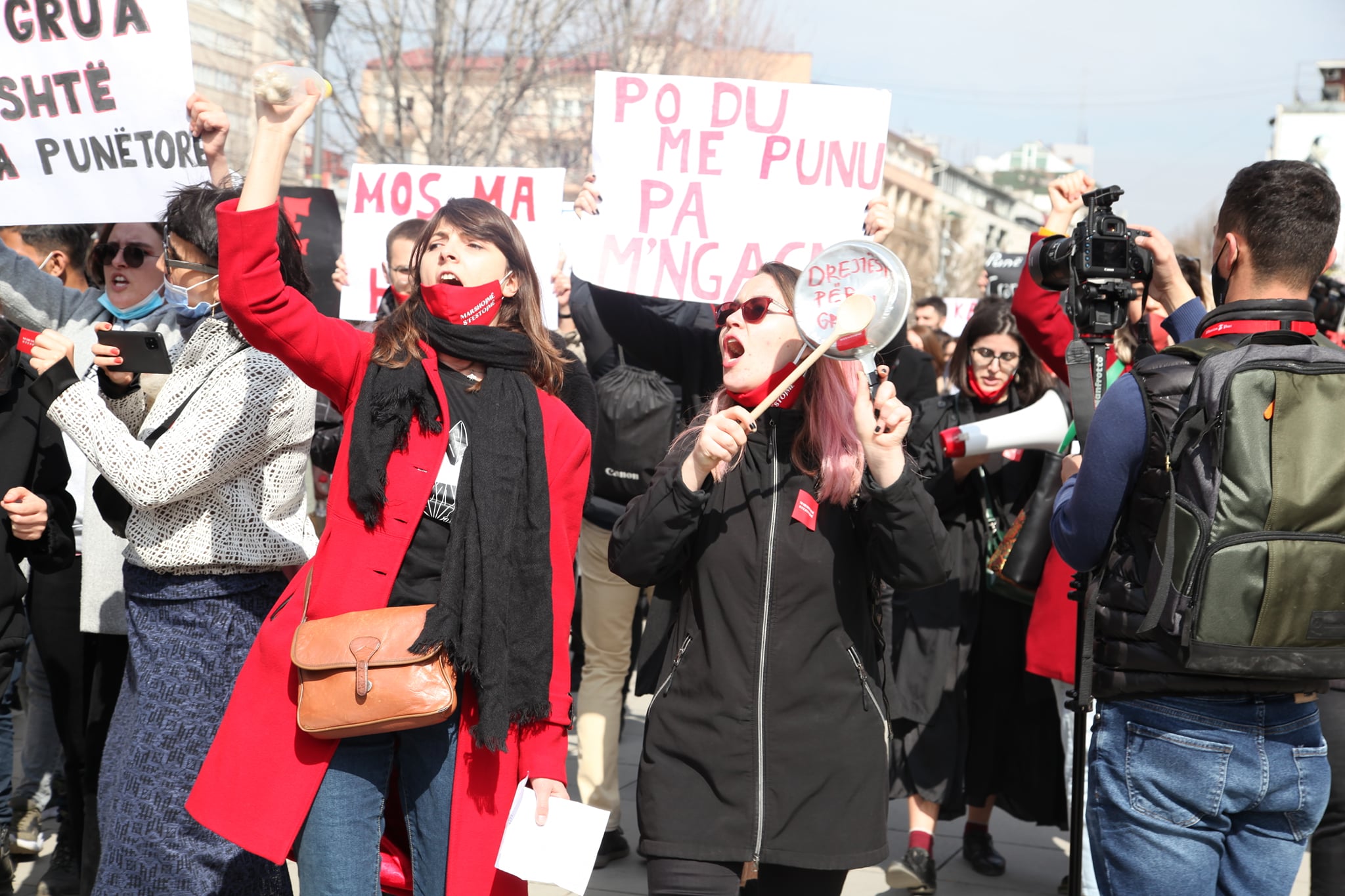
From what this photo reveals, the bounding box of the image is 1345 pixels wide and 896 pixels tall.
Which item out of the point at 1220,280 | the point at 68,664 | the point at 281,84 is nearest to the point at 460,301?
the point at 281,84

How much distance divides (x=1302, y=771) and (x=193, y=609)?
2.65 meters

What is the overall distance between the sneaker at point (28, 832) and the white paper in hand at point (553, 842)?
121 inches

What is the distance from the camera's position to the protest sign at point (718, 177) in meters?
4.78

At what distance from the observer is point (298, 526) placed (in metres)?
3.58

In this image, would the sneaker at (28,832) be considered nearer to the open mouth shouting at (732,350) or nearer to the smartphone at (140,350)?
the smartphone at (140,350)

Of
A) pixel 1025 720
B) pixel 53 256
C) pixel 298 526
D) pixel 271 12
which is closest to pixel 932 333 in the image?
pixel 1025 720

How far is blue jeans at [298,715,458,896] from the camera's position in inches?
110

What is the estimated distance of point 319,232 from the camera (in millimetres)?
7215

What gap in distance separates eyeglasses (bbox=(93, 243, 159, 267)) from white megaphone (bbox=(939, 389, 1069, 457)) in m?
2.87

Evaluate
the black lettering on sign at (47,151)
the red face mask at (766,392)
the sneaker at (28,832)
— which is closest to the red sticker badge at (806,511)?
the red face mask at (766,392)

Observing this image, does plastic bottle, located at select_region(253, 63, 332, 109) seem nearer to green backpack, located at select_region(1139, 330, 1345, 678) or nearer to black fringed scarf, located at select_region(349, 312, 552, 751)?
black fringed scarf, located at select_region(349, 312, 552, 751)

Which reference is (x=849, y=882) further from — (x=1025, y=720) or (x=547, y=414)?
(x=547, y=414)

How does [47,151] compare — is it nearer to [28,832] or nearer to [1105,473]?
[28,832]

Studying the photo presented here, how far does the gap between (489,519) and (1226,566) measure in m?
1.53
